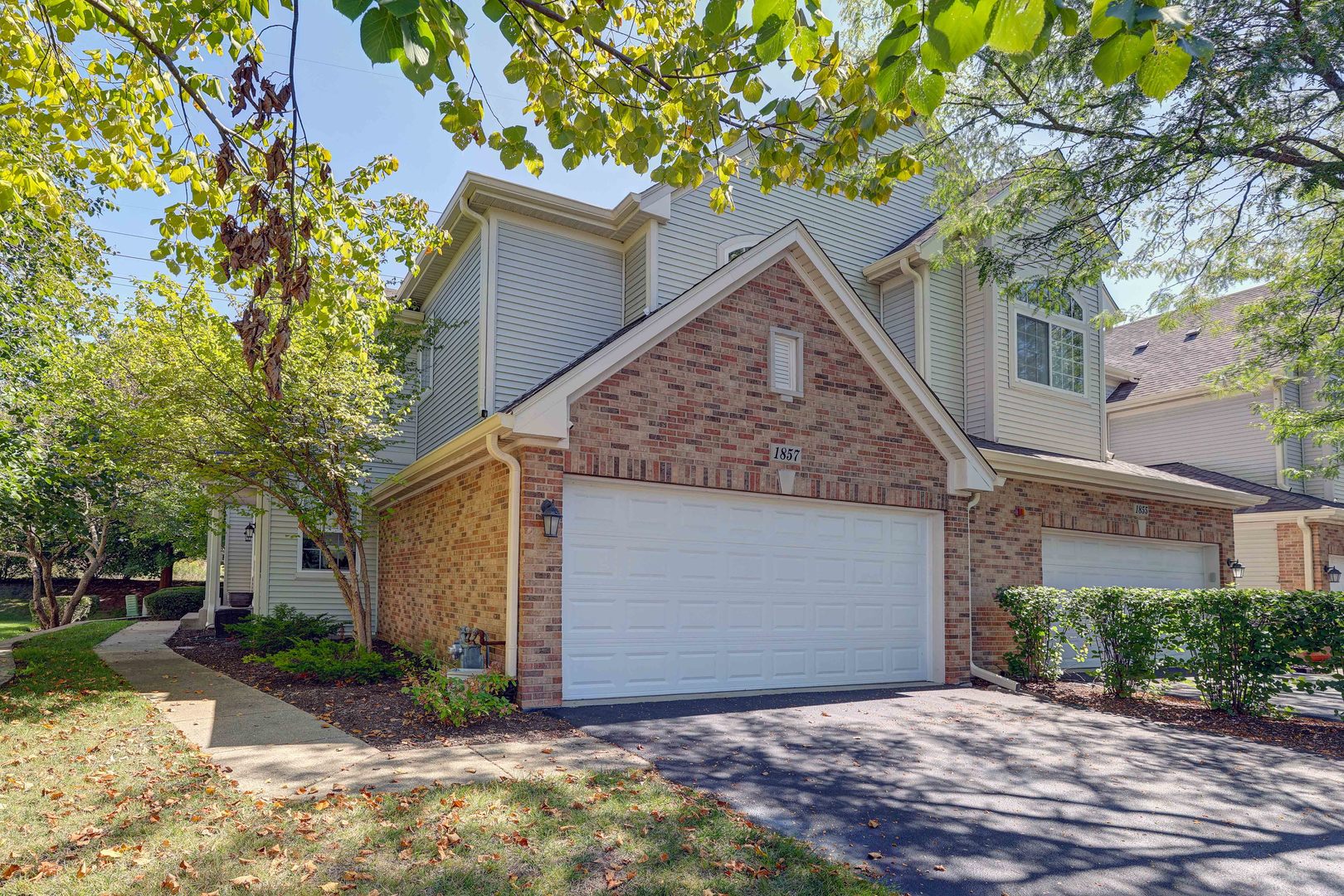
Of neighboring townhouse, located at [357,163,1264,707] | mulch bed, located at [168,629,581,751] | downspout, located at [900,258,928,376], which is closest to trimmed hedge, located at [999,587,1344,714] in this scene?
neighboring townhouse, located at [357,163,1264,707]

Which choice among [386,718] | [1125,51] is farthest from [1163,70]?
[386,718]

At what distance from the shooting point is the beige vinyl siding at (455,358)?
1277 cm

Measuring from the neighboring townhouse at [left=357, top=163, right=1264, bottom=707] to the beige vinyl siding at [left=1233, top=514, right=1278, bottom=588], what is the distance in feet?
10.7

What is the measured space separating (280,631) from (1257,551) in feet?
64.9

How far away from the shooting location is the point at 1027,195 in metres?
10.6

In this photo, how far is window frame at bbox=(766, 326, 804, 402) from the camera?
10.4 metres

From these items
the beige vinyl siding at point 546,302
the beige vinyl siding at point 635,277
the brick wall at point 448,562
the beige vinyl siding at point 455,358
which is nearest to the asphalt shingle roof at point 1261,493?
the beige vinyl siding at point 635,277

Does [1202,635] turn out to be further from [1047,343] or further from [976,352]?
[1047,343]

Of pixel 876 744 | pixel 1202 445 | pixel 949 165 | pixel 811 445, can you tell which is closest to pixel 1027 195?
pixel 949 165

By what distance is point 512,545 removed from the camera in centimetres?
861

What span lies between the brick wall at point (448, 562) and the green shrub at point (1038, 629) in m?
7.20

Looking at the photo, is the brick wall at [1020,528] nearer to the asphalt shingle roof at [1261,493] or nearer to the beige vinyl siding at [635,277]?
the asphalt shingle roof at [1261,493]

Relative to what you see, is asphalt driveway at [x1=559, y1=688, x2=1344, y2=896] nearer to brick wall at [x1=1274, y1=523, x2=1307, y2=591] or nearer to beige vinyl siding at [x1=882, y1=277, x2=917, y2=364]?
beige vinyl siding at [x1=882, y1=277, x2=917, y2=364]

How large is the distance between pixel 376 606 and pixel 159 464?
520 cm
